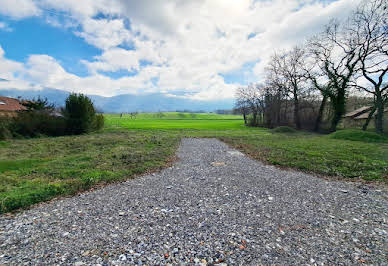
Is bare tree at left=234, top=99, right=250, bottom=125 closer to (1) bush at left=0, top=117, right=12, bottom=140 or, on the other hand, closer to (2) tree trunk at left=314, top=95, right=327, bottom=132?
(2) tree trunk at left=314, top=95, right=327, bottom=132

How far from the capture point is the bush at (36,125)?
905 inches

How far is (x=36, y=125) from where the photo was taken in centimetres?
2469

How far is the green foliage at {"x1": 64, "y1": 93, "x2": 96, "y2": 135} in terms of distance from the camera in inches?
1057

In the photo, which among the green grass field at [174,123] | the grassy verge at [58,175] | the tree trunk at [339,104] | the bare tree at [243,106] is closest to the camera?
the grassy verge at [58,175]

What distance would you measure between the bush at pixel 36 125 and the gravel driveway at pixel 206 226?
2665 centimetres

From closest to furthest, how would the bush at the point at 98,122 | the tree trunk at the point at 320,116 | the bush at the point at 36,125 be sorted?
the bush at the point at 36,125, the bush at the point at 98,122, the tree trunk at the point at 320,116

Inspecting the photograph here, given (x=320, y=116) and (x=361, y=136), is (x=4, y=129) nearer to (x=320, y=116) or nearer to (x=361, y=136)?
(x=361, y=136)

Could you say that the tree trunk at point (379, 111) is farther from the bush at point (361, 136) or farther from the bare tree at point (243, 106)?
the bare tree at point (243, 106)

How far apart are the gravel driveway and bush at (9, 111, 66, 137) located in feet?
87.4

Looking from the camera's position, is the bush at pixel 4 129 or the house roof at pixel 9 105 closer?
the bush at pixel 4 129

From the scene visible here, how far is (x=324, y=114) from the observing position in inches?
1339

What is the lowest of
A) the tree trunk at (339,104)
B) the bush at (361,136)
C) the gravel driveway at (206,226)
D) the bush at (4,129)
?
the gravel driveway at (206,226)

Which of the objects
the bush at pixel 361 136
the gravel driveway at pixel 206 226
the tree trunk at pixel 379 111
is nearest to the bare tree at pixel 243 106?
the tree trunk at pixel 379 111

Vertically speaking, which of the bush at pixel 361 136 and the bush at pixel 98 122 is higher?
the bush at pixel 98 122
